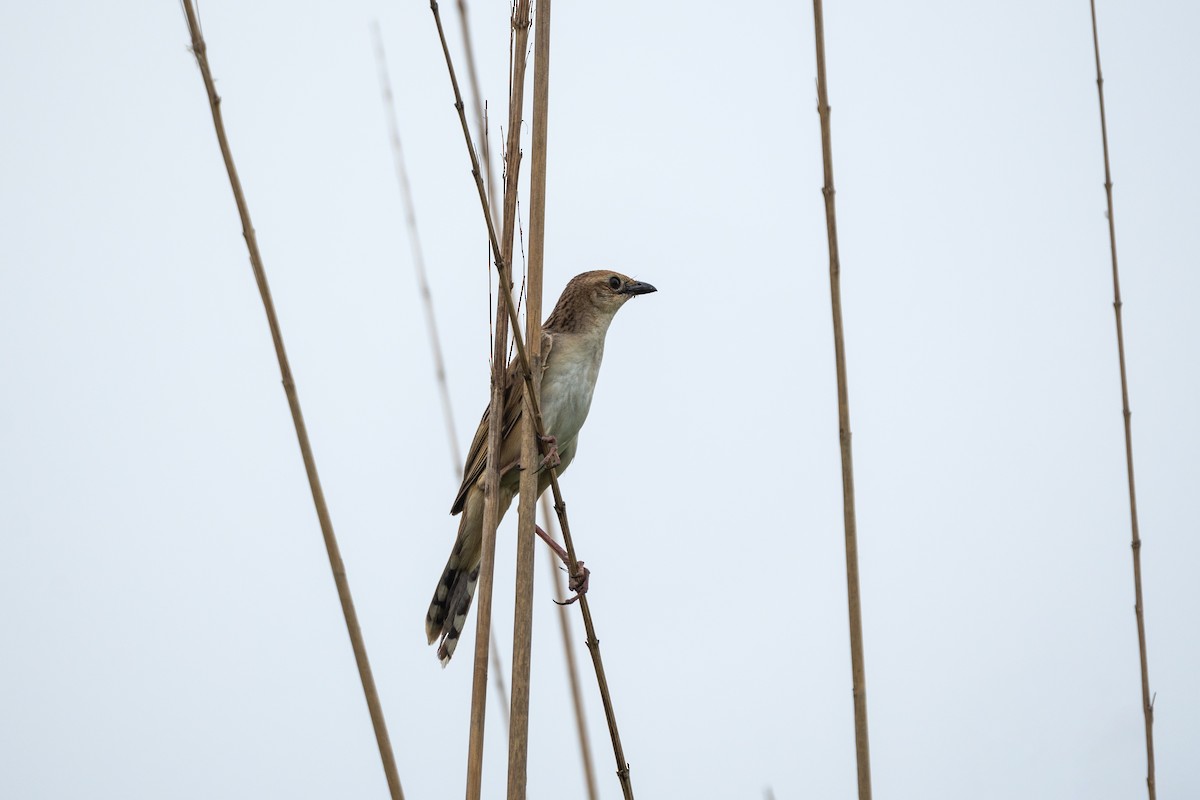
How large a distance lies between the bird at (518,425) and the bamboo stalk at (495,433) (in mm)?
907

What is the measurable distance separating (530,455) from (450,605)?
1341 millimetres

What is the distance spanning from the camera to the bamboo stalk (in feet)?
7.32

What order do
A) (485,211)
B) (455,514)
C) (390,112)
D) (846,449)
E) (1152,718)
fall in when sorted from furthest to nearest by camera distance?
(455,514), (390,112), (1152,718), (846,449), (485,211)

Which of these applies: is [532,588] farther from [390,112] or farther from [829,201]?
[390,112]

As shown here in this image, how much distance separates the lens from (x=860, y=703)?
2.42 m

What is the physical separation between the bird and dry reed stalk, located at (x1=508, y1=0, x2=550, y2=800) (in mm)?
956

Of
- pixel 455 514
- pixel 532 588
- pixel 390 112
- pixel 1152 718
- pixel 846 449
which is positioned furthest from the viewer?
pixel 455 514

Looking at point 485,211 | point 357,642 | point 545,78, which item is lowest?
point 357,642

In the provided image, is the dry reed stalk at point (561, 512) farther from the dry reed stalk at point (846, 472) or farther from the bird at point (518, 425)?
the bird at point (518, 425)

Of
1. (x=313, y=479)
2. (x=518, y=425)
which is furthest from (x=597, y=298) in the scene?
(x=313, y=479)

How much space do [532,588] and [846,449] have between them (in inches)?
31.2

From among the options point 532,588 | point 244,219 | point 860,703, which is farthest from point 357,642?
point 860,703

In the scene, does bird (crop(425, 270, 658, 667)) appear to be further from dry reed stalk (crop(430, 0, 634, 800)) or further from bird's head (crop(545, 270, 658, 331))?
dry reed stalk (crop(430, 0, 634, 800))

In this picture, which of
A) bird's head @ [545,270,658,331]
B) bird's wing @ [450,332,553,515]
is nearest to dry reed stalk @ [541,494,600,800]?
bird's wing @ [450,332,553,515]
